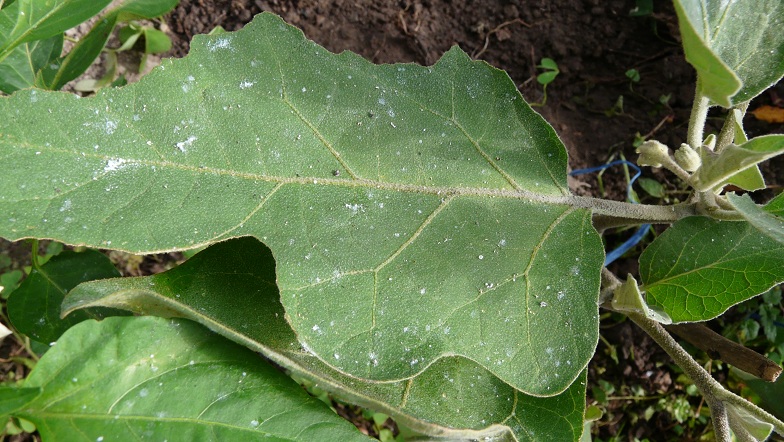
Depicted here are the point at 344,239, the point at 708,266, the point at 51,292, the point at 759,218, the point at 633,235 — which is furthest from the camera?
the point at 633,235

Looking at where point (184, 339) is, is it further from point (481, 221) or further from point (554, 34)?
point (554, 34)

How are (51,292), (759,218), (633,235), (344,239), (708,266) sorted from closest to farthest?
(759,218), (344,239), (708,266), (51,292), (633,235)

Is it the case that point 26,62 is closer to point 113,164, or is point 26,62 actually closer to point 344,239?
point 113,164

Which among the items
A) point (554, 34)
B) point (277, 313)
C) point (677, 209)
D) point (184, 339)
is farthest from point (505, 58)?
point (184, 339)

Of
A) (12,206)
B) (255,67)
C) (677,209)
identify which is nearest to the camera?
(12,206)

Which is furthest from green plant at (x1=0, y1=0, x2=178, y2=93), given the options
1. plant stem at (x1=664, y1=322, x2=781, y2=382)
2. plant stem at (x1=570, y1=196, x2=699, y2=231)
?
plant stem at (x1=664, y1=322, x2=781, y2=382)

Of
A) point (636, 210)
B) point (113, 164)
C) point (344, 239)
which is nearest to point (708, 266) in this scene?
point (636, 210)
